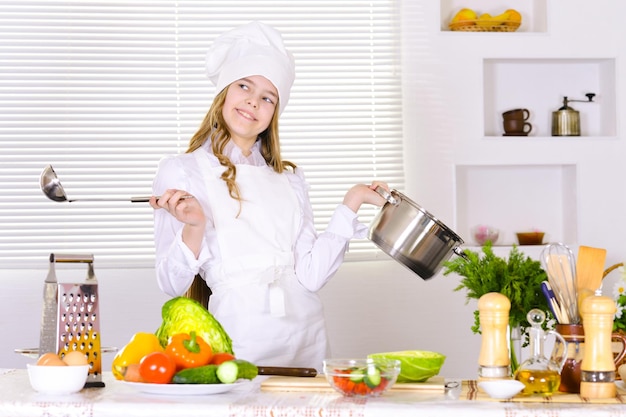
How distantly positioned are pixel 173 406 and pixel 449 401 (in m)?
0.54

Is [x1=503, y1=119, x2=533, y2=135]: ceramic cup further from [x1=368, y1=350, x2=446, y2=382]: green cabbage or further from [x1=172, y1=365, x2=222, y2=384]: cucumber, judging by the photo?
[x1=172, y1=365, x2=222, y2=384]: cucumber

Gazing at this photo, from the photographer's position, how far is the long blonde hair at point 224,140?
9.03ft

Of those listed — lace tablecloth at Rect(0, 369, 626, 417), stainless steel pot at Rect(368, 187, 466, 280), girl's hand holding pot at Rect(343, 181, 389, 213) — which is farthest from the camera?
girl's hand holding pot at Rect(343, 181, 389, 213)

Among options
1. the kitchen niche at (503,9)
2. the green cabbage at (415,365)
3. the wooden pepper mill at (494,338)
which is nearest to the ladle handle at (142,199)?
the green cabbage at (415,365)

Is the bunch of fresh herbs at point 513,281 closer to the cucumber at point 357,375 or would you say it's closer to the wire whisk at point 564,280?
the wire whisk at point 564,280

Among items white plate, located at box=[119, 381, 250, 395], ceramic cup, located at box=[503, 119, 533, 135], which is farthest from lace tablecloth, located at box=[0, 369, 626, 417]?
ceramic cup, located at box=[503, 119, 533, 135]

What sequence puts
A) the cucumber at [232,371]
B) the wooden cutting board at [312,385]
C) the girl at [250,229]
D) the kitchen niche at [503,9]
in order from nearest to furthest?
the cucumber at [232,371], the wooden cutting board at [312,385], the girl at [250,229], the kitchen niche at [503,9]

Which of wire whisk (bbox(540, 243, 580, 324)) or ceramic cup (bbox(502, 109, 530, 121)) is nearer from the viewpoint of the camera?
wire whisk (bbox(540, 243, 580, 324))

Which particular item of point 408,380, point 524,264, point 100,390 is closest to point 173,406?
point 100,390

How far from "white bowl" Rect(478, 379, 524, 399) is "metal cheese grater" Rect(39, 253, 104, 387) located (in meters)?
0.83

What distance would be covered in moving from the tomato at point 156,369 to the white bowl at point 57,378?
0.15 metres

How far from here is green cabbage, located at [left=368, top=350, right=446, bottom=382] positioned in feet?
6.54

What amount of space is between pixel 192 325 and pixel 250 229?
73 cm

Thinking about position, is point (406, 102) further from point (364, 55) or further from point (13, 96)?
point (13, 96)
